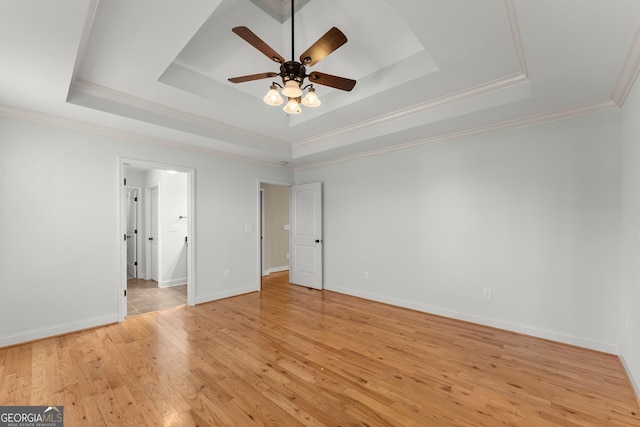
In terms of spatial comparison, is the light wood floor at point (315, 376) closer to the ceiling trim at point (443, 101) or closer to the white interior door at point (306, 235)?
the white interior door at point (306, 235)

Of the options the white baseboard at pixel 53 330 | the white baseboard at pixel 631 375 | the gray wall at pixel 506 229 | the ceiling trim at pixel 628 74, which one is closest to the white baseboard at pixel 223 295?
the white baseboard at pixel 53 330

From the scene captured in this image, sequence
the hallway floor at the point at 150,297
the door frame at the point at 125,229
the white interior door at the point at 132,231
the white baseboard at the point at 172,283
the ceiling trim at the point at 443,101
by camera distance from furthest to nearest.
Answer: the white interior door at the point at 132,231 < the white baseboard at the point at 172,283 < the hallway floor at the point at 150,297 < the door frame at the point at 125,229 < the ceiling trim at the point at 443,101

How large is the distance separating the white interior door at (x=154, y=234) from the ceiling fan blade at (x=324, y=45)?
5.06m

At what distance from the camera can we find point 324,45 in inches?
76.2

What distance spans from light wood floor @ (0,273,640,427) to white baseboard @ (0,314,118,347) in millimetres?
97

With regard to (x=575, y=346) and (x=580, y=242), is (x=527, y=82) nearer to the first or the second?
(x=580, y=242)

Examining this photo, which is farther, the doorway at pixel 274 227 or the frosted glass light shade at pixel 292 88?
the doorway at pixel 274 227

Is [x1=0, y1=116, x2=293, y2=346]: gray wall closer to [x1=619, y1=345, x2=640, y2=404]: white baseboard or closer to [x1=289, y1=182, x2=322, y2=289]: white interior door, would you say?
[x1=289, y1=182, x2=322, y2=289]: white interior door

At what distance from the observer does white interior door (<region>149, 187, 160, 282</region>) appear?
226 inches

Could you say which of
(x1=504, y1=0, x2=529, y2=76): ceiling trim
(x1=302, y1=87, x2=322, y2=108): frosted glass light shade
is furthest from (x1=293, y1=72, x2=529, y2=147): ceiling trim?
(x1=302, y1=87, x2=322, y2=108): frosted glass light shade

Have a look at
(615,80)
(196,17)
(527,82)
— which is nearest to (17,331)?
(196,17)

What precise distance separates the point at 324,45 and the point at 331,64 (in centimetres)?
106

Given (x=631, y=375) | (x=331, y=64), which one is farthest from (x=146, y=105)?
(x=631, y=375)

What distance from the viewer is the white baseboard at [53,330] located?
112 inches
